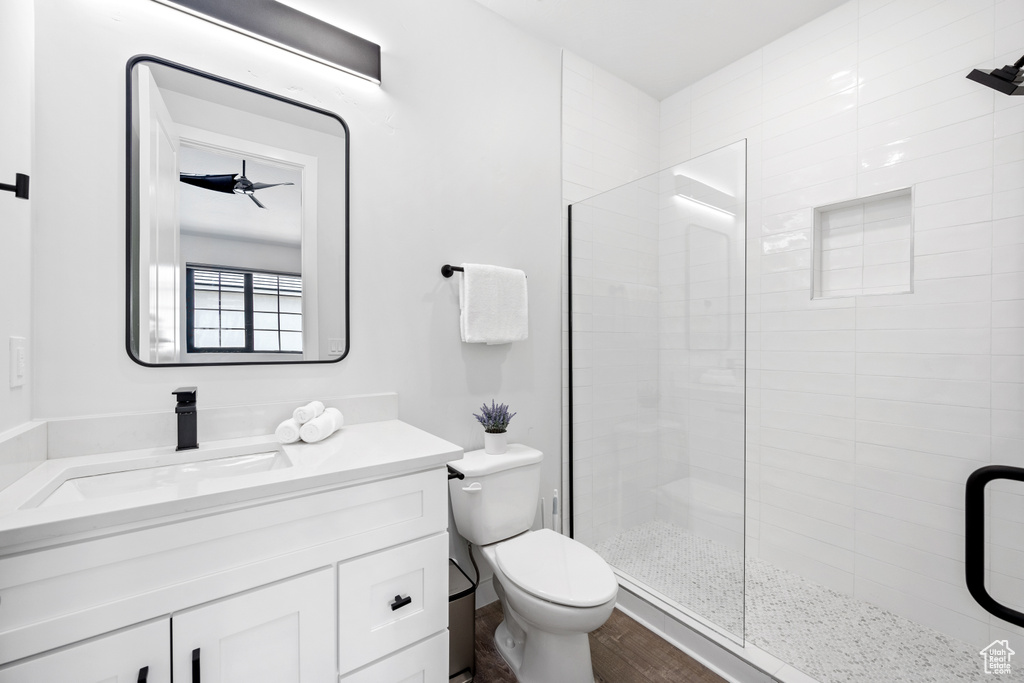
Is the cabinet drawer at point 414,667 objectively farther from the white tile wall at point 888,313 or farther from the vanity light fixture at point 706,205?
the white tile wall at point 888,313

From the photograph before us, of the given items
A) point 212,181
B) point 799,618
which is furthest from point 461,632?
point 212,181

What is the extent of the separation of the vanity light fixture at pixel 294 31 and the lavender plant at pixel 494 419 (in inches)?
51.5

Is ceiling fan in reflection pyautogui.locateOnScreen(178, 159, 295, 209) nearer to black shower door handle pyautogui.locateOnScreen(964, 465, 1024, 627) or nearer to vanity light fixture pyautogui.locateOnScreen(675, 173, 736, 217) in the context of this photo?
vanity light fixture pyautogui.locateOnScreen(675, 173, 736, 217)

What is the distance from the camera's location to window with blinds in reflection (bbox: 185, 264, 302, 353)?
1.29m

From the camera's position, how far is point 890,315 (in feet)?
5.92

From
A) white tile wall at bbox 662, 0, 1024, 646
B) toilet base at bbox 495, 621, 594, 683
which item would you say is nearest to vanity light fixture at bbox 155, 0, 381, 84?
white tile wall at bbox 662, 0, 1024, 646

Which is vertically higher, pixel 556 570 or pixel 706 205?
pixel 706 205

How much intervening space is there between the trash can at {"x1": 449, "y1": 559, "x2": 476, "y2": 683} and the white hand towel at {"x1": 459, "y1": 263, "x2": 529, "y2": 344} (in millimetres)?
890

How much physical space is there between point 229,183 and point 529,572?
1.54 meters

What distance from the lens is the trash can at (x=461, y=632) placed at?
144 cm

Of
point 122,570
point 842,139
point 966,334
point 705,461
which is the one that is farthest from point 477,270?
point 966,334

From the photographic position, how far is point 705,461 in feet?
5.56

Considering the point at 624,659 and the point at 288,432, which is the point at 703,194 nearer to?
the point at 288,432

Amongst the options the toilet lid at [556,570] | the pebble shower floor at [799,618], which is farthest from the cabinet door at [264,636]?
the pebble shower floor at [799,618]
